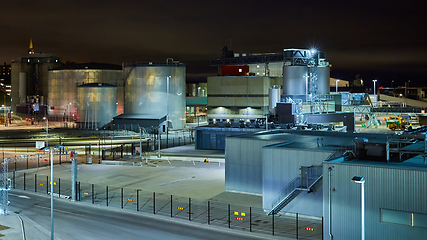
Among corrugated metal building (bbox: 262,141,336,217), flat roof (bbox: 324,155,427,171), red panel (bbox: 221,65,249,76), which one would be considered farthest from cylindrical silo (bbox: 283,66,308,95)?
flat roof (bbox: 324,155,427,171)

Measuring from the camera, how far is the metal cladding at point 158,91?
4139 inches

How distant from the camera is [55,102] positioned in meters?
133

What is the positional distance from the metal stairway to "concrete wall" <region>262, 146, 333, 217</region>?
79cm

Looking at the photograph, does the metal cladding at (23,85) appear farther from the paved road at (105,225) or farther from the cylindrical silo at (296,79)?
the paved road at (105,225)

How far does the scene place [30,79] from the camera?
507 feet

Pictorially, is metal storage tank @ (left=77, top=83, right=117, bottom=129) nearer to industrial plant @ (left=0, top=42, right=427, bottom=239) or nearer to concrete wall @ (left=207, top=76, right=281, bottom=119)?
industrial plant @ (left=0, top=42, right=427, bottom=239)

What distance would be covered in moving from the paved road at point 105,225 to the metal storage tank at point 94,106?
76697 millimetres

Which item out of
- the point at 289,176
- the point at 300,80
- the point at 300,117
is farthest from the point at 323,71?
the point at 289,176

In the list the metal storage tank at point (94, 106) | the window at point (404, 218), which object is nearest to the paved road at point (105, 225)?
the window at point (404, 218)

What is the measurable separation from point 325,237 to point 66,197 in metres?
21.4

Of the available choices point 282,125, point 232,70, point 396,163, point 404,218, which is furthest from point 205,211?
point 232,70

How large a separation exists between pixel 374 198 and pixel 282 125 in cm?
3979

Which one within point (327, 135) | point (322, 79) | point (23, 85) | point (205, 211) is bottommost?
point (205, 211)

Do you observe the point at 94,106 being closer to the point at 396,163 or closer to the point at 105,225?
the point at 105,225
